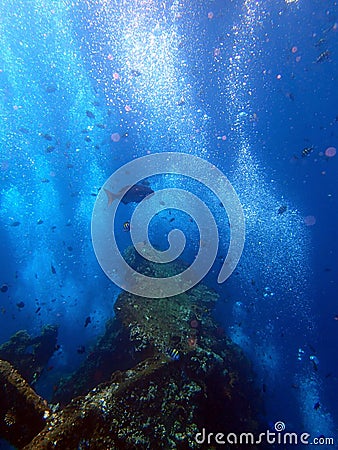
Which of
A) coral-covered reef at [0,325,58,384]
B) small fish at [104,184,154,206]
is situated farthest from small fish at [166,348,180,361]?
small fish at [104,184,154,206]

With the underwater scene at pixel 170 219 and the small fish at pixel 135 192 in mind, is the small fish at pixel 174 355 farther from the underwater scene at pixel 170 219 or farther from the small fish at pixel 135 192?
the small fish at pixel 135 192

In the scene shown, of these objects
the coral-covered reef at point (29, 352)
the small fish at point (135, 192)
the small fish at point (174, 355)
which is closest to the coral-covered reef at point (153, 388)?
the small fish at point (174, 355)

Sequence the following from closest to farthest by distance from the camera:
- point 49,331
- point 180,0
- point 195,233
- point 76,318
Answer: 1. point 49,331
2. point 180,0
3. point 195,233
4. point 76,318

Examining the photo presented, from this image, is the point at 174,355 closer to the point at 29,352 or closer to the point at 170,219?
the point at 29,352

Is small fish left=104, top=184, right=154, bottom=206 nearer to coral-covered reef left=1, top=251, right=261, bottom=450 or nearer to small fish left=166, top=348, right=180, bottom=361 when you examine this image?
coral-covered reef left=1, top=251, right=261, bottom=450

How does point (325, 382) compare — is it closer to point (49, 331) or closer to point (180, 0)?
point (49, 331)

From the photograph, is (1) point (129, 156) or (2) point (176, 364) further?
(1) point (129, 156)

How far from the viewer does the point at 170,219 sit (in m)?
20.5

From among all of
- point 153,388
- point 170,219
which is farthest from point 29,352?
point 170,219

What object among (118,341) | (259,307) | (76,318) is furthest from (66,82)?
(259,307)

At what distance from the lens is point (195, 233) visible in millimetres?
23141

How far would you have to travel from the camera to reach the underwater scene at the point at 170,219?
6.22 m

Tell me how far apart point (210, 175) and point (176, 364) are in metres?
17.8

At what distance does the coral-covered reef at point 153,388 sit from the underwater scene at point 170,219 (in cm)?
4
